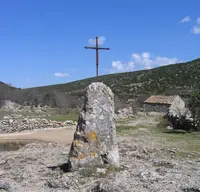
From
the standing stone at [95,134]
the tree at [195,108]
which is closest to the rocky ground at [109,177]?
the standing stone at [95,134]

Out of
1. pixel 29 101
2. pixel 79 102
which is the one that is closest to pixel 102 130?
pixel 79 102

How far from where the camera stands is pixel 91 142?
9531 millimetres

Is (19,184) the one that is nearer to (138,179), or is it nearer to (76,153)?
(76,153)

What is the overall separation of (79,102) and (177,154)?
44.2m

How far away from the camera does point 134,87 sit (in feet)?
281

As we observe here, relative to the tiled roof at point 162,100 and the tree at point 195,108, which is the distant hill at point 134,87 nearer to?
the tiled roof at point 162,100

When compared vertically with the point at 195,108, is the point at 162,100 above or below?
above

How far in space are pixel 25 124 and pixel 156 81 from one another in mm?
59349

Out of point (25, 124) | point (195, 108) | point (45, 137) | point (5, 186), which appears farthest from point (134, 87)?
point (5, 186)

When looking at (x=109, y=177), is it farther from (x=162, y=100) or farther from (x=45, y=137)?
(x=162, y=100)

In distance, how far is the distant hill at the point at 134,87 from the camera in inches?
2378

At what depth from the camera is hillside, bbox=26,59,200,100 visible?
76.1 meters

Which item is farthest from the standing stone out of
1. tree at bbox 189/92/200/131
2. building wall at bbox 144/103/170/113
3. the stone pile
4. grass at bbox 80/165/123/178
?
building wall at bbox 144/103/170/113

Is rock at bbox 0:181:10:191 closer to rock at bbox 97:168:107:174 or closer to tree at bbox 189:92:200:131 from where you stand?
rock at bbox 97:168:107:174
